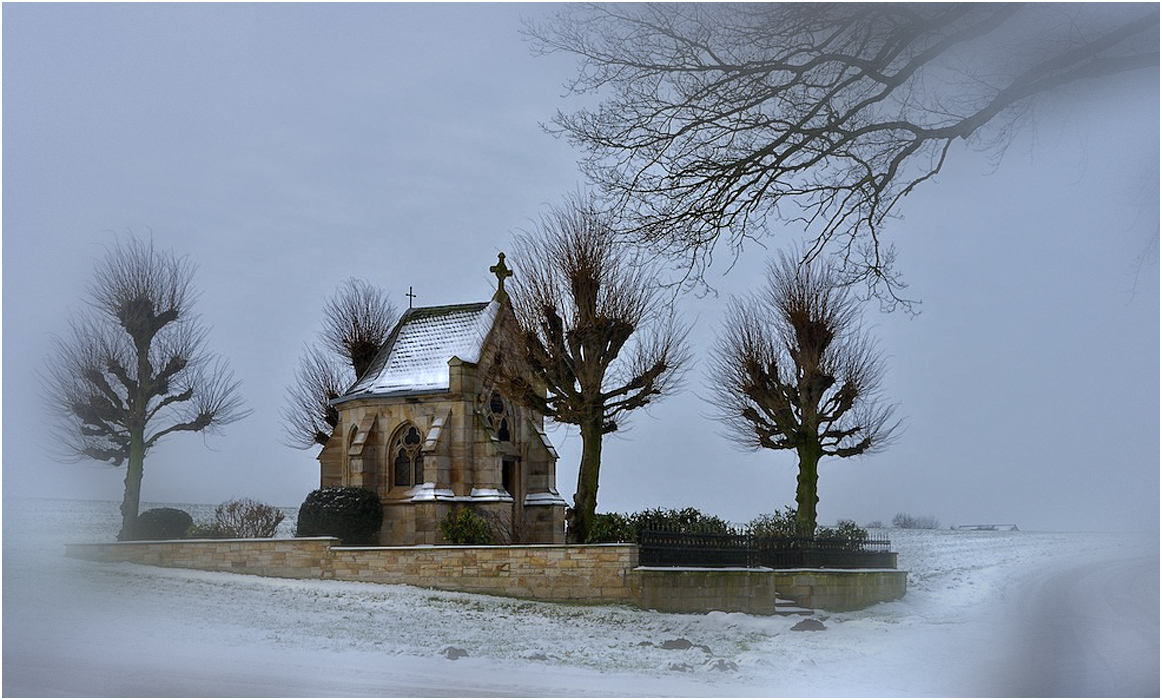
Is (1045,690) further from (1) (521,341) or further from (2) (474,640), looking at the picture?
(1) (521,341)

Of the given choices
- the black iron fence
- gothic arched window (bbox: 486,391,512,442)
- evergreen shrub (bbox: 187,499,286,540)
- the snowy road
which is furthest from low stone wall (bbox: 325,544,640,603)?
the snowy road

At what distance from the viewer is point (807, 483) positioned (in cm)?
2367

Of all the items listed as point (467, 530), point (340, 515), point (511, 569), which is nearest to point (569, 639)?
point (511, 569)

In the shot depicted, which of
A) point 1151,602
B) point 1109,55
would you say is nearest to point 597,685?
point 1151,602

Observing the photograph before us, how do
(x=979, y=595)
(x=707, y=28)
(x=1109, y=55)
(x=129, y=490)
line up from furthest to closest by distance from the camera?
1. (x=129, y=490)
2. (x=979, y=595)
3. (x=707, y=28)
4. (x=1109, y=55)

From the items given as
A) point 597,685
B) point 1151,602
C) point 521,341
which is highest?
point 521,341

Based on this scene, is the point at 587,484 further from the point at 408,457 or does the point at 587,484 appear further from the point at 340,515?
the point at 408,457

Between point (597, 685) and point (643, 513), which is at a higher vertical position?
point (643, 513)

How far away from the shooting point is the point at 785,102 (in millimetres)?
9602

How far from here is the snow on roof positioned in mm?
26344

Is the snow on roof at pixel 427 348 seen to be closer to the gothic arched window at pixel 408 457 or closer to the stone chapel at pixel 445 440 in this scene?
the stone chapel at pixel 445 440

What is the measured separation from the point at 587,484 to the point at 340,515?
552cm

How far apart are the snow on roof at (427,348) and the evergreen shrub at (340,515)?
3.00 m

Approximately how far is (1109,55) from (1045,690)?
550 centimetres
